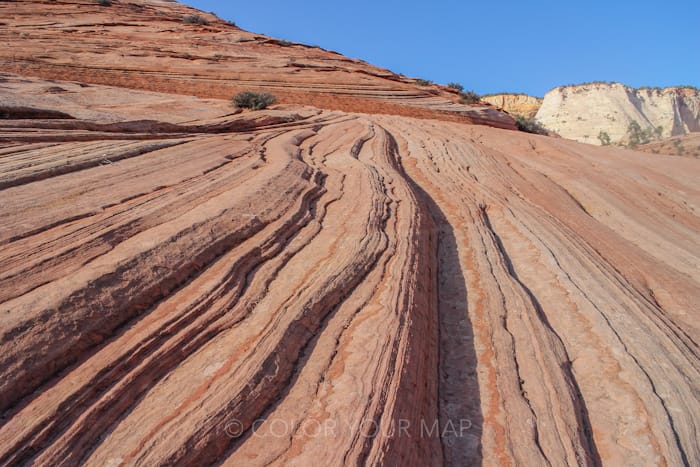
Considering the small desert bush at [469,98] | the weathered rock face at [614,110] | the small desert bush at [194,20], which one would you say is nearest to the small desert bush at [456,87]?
the small desert bush at [469,98]

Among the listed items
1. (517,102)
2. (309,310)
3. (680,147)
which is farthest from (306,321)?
(517,102)

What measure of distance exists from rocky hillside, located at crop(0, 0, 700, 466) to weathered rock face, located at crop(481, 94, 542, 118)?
5430cm

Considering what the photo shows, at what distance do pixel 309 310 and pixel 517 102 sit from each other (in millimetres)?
63119

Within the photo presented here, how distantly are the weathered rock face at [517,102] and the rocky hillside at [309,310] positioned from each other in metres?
54.3

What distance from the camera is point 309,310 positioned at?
327cm

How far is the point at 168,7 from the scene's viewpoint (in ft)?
93.5

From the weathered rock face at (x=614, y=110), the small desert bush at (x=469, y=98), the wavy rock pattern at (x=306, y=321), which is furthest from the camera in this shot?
the weathered rock face at (x=614, y=110)

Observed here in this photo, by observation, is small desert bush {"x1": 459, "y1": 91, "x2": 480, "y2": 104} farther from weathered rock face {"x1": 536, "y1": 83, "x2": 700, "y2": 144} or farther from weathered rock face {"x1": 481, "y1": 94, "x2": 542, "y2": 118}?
weathered rock face {"x1": 481, "y1": 94, "x2": 542, "y2": 118}

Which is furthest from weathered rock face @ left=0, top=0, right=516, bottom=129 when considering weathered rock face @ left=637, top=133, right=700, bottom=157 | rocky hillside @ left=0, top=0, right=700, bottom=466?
weathered rock face @ left=637, top=133, right=700, bottom=157

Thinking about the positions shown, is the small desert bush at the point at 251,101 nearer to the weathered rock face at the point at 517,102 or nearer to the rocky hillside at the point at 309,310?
the rocky hillside at the point at 309,310

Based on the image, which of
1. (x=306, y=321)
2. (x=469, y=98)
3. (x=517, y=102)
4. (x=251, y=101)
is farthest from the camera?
(x=517, y=102)

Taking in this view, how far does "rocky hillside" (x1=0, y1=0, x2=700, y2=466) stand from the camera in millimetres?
2279

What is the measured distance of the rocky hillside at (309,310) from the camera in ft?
7.48

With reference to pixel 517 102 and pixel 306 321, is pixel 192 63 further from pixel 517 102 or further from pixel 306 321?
pixel 517 102
